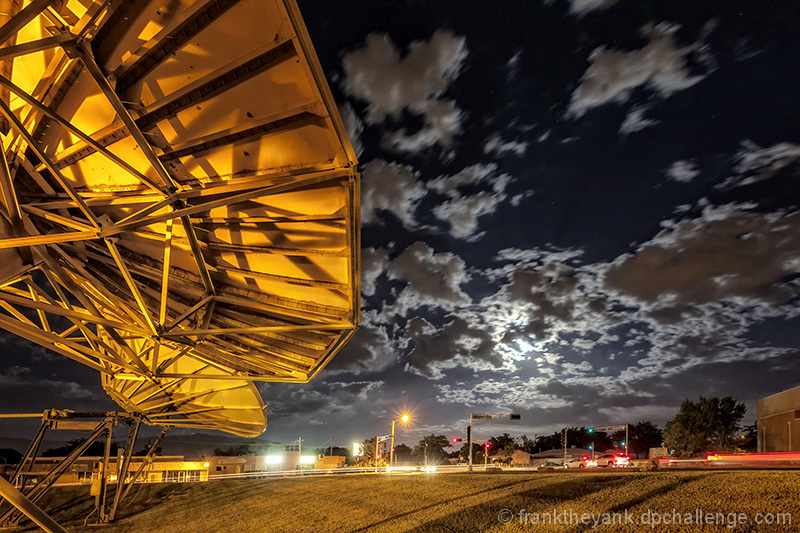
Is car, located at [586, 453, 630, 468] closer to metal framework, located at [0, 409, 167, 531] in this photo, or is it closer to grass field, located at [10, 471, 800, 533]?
grass field, located at [10, 471, 800, 533]

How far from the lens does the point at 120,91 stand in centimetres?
807

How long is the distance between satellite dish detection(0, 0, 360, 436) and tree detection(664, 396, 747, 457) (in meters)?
87.2

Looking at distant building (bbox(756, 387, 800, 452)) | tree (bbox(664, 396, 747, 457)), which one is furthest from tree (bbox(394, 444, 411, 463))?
distant building (bbox(756, 387, 800, 452))

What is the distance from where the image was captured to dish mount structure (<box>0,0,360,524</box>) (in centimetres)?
714

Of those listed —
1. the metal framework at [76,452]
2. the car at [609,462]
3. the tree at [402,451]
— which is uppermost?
the metal framework at [76,452]

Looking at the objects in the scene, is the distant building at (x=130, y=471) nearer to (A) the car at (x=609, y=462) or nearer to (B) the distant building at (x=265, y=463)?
(B) the distant building at (x=265, y=463)

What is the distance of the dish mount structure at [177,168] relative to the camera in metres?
7.14

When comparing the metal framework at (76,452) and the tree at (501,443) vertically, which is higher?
the metal framework at (76,452)

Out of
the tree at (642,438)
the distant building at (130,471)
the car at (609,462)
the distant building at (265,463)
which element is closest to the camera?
the distant building at (130,471)

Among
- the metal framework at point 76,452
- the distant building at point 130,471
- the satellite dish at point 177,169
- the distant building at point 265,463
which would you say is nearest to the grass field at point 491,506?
the metal framework at point 76,452

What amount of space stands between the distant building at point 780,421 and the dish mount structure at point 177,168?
140 ft

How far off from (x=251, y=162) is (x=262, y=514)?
68.0 feet

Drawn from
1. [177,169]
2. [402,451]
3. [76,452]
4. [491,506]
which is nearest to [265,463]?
[76,452]

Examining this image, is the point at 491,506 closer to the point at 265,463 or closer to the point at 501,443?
the point at 265,463
